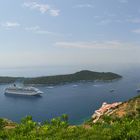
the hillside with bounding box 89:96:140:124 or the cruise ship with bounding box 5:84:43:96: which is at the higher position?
the hillside with bounding box 89:96:140:124

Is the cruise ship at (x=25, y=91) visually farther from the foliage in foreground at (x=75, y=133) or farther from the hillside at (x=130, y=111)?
the foliage in foreground at (x=75, y=133)

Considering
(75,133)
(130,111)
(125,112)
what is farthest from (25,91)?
(75,133)

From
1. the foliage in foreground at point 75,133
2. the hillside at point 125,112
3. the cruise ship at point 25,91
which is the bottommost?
the cruise ship at point 25,91

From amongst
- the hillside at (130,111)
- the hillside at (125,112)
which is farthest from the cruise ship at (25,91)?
the hillside at (130,111)

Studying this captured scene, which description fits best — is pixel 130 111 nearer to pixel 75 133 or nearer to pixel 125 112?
pixel 125 112

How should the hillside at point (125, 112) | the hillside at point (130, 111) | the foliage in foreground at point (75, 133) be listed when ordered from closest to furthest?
the foliage in foreground at point (75, 133) → the hillside at point (125, 112) → the hillside at point (130, 111)

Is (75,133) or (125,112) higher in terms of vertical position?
(75,133)

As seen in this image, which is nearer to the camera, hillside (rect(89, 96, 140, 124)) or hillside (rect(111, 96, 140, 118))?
hillside (rect(89, 96, 140, 124))

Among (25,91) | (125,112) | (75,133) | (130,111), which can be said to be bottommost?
(25,91)

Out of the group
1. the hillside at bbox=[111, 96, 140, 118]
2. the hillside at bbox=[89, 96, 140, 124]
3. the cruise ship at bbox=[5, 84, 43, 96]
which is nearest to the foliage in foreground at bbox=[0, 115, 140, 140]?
the hillside at bbox=[89, 96, 140, 124]

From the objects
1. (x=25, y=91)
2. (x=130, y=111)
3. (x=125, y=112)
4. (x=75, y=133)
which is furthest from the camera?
(x=25, y=91)

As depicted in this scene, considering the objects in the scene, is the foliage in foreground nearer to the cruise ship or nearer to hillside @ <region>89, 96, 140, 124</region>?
hillside @ <region>89, 96, 140, 124</region>
